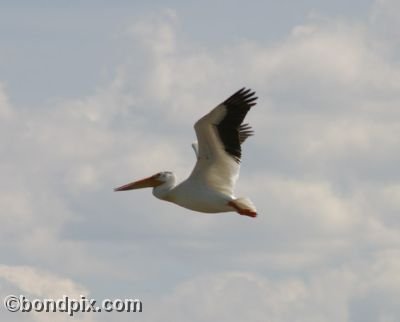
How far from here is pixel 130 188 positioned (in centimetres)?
4091

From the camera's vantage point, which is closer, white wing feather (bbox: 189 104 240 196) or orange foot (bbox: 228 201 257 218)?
white wing feather (bbox: 189 104 240 196)

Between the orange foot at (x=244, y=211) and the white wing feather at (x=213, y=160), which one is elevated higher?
the white wing feather at (x=213, y=160)

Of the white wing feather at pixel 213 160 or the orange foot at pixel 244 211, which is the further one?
the orange foot at pixel 244 211

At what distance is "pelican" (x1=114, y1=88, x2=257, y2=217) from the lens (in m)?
37.7

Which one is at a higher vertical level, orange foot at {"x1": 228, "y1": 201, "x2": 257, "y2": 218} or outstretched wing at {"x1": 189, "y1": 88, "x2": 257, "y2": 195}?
outstretched wing at {"x1": 189, "y1": 88, "x2": 257, "y2": 195}

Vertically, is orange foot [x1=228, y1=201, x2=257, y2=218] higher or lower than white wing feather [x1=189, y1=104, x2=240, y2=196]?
lower

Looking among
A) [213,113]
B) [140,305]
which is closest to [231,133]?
[213,113]

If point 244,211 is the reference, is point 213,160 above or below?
above

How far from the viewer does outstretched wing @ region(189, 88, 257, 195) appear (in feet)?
124

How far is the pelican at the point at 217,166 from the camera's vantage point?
37.7m

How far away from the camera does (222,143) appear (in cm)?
3806

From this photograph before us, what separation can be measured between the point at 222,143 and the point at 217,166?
1.80 feet

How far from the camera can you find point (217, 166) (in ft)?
126

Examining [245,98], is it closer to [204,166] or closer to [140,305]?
[204,166]
